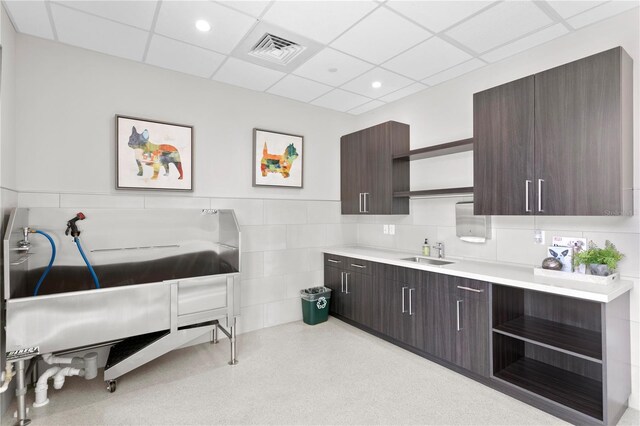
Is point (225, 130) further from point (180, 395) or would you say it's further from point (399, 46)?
point (180, 395)

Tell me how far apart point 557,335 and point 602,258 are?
64 centimetres

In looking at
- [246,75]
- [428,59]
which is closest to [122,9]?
[246,75]

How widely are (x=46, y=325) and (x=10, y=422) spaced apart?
26.0 inches

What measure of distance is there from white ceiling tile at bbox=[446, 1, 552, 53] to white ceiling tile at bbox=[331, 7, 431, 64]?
31 cm

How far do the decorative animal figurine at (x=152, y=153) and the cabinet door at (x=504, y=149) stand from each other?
2.90m

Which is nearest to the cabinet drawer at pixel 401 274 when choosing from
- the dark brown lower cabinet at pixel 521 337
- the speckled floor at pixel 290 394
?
the dark brown lower cabinet at pixel 521 337

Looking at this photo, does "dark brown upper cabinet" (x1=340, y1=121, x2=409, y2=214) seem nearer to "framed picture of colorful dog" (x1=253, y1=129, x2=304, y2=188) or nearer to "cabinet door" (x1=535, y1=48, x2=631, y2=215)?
"framed picture of colorful dog" (x1=253, y1=129, x2=304, y2=188)

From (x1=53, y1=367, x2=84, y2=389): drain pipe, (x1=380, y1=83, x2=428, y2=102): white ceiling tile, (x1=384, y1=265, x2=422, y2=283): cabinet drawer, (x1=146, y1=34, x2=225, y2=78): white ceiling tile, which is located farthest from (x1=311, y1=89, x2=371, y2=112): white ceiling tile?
(x1=53, y1=367, x2=84, y2=389): drain pipe

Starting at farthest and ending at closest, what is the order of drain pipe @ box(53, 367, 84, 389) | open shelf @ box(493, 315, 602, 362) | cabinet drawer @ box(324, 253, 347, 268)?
cabinet drawer @ box(324, 253, 347, 268) < drain pipe @ box(53, 367, 84, 389) < open shelf @ box(493, 315, 602, 362)

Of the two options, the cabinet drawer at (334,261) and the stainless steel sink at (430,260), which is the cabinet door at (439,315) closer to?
the stainless steel sink at (430,260)

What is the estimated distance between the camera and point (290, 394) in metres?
2.43

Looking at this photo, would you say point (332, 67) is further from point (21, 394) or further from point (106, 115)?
→ point (21, 394)

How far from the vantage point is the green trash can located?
3900 mm

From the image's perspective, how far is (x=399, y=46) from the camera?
2.73m
